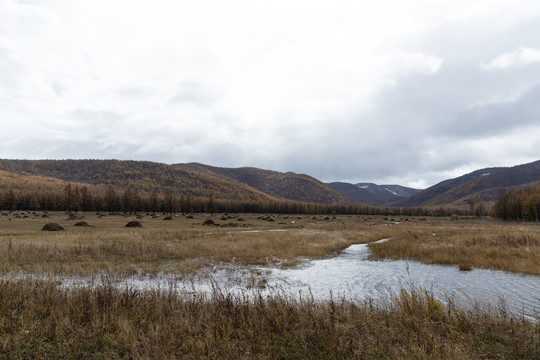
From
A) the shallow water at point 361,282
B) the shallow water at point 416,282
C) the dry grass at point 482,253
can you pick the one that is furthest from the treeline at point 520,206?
the shallow water at point 361,282

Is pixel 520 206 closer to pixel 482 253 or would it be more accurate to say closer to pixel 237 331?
pixel 482 253

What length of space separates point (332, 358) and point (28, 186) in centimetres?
21601

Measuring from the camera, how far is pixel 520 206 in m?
98.2

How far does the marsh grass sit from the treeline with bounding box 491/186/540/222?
10730cm

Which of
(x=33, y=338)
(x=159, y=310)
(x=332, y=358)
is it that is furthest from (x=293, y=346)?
(x=33, y=338)

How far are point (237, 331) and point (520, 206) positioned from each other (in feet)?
419

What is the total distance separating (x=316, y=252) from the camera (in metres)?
24.6

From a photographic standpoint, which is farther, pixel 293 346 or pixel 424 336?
pixel 424 336

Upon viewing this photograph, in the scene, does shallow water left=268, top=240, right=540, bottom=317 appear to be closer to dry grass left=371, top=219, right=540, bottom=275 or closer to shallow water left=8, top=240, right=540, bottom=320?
shallow water left=8, top=240, right=540, bottom=320

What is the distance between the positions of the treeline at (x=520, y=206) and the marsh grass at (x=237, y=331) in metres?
107

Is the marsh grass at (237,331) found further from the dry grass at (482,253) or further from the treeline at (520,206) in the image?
the treeline at (520,206)

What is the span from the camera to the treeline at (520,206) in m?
89.4

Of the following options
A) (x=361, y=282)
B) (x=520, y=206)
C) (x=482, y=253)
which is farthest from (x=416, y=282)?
(x=520, y=206)

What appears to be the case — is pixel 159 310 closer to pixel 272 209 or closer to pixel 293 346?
pixel 293 346
